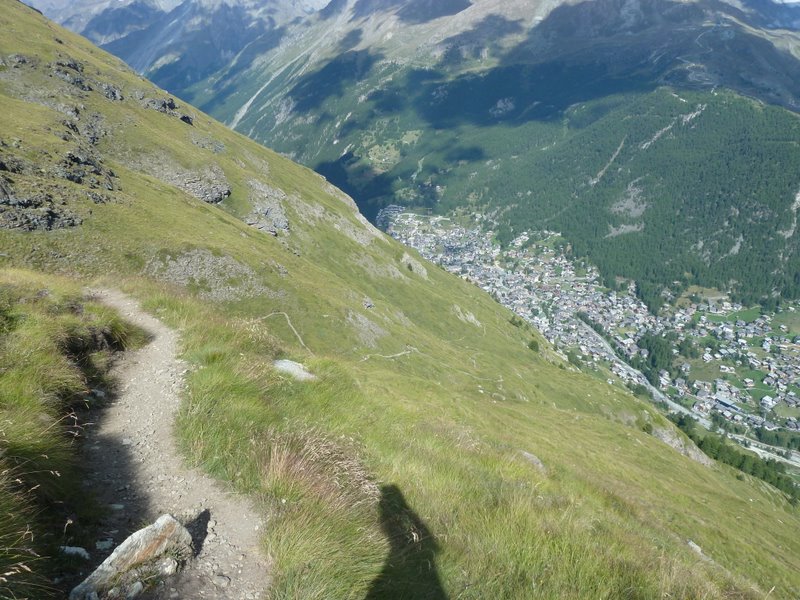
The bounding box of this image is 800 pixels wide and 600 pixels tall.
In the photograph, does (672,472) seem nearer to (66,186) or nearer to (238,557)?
(238,557)

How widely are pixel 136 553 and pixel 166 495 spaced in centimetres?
201

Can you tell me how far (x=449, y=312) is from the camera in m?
147

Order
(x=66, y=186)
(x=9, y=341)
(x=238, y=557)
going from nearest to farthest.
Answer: (x=238, y=557), (x=9, y=341), (x=66, y=186)

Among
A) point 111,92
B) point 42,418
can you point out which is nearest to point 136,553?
point 42,418

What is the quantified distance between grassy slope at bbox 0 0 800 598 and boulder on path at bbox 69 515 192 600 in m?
1.17

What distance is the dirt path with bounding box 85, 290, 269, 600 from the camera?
Result: 17.4 ft

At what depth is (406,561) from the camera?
5863mm

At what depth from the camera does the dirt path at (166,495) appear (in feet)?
17.4

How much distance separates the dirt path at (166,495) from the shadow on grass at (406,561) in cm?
154

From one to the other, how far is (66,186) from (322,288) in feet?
142

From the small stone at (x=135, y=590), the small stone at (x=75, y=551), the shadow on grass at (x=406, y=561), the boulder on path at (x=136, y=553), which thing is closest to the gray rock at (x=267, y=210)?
the shadow on grass at (x=406, y=561)

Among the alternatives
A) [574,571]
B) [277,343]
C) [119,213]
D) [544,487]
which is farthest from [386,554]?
[119,213]

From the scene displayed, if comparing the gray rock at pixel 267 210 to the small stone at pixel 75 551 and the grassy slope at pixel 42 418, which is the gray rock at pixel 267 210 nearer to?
the grassy slope at pixel 42 418

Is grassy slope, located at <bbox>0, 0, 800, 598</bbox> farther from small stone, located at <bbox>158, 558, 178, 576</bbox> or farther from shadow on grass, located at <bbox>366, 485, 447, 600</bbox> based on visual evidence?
small stone, located at <bbox>158, 558, 178, 576</bbox>
